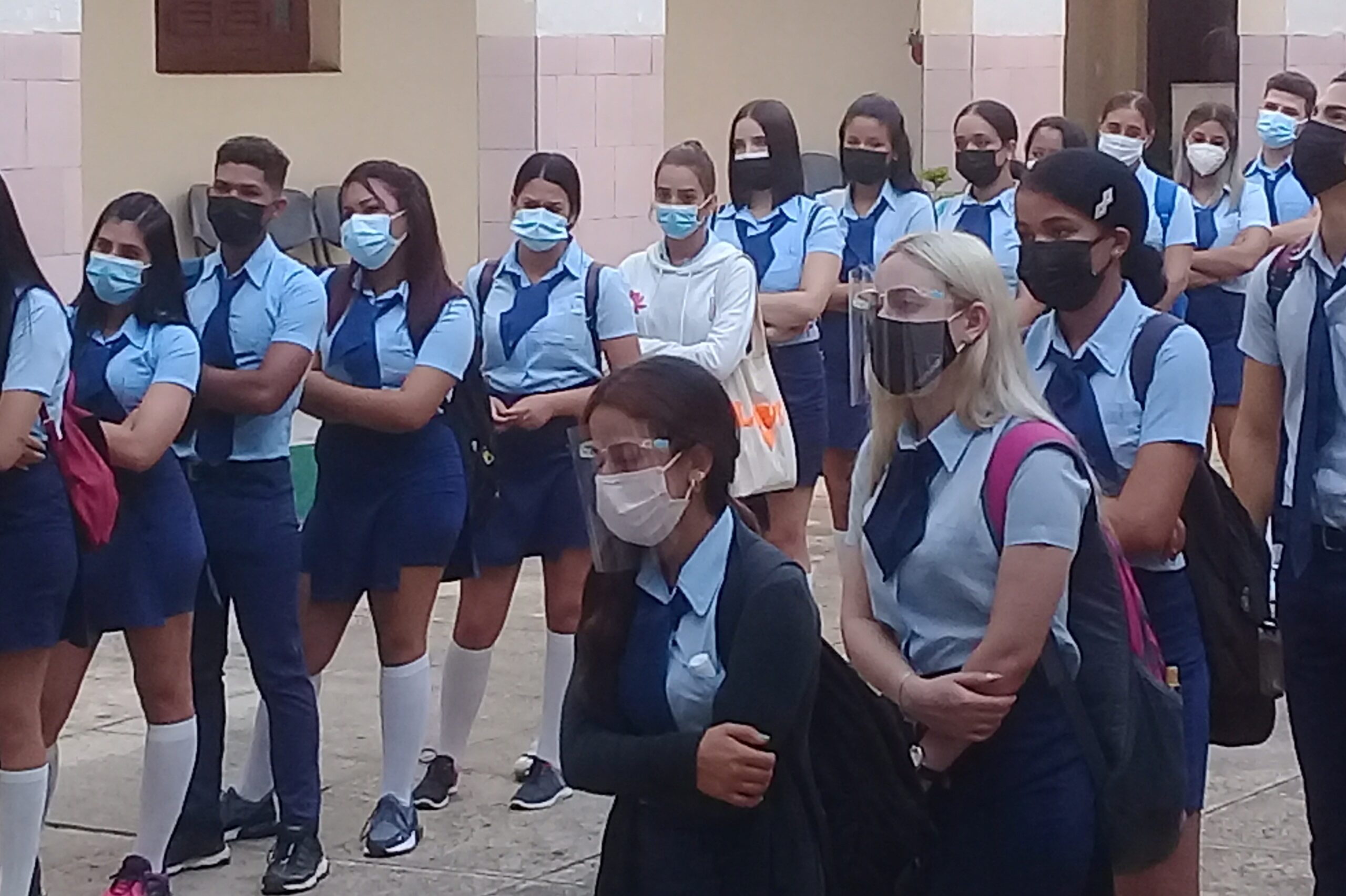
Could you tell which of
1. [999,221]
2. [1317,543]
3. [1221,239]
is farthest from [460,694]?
[1221,239]

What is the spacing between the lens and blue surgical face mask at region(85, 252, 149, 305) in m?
5.94

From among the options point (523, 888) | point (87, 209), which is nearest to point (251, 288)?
point (523, 888)

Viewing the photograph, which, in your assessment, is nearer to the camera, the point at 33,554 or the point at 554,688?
the point at 33,554

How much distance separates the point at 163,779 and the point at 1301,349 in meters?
3.00

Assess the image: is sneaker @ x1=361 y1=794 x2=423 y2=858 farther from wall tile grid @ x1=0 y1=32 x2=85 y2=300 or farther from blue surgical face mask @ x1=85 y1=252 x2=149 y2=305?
wall tile grid @ x1=0 y1=32 x2=85 y2=300

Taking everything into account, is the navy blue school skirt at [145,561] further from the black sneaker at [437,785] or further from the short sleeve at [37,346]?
the black sneaker at [437,785]

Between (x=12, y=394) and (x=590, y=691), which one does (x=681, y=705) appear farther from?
(x=12, y=394)

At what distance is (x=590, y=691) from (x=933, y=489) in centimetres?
64

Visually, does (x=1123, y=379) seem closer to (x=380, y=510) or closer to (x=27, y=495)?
(x=27, y=495)

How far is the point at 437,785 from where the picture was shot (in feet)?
24.1

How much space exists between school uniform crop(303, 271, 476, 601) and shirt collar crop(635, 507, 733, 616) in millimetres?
2802

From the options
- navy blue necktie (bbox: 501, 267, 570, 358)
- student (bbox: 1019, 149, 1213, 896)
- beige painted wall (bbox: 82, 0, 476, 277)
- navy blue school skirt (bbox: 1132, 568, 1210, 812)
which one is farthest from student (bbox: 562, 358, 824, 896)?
beige painted wall (bbox: 82, 0, 476, 277)

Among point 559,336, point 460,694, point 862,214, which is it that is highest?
point 862,214

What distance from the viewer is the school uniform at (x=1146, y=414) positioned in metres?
4.41
